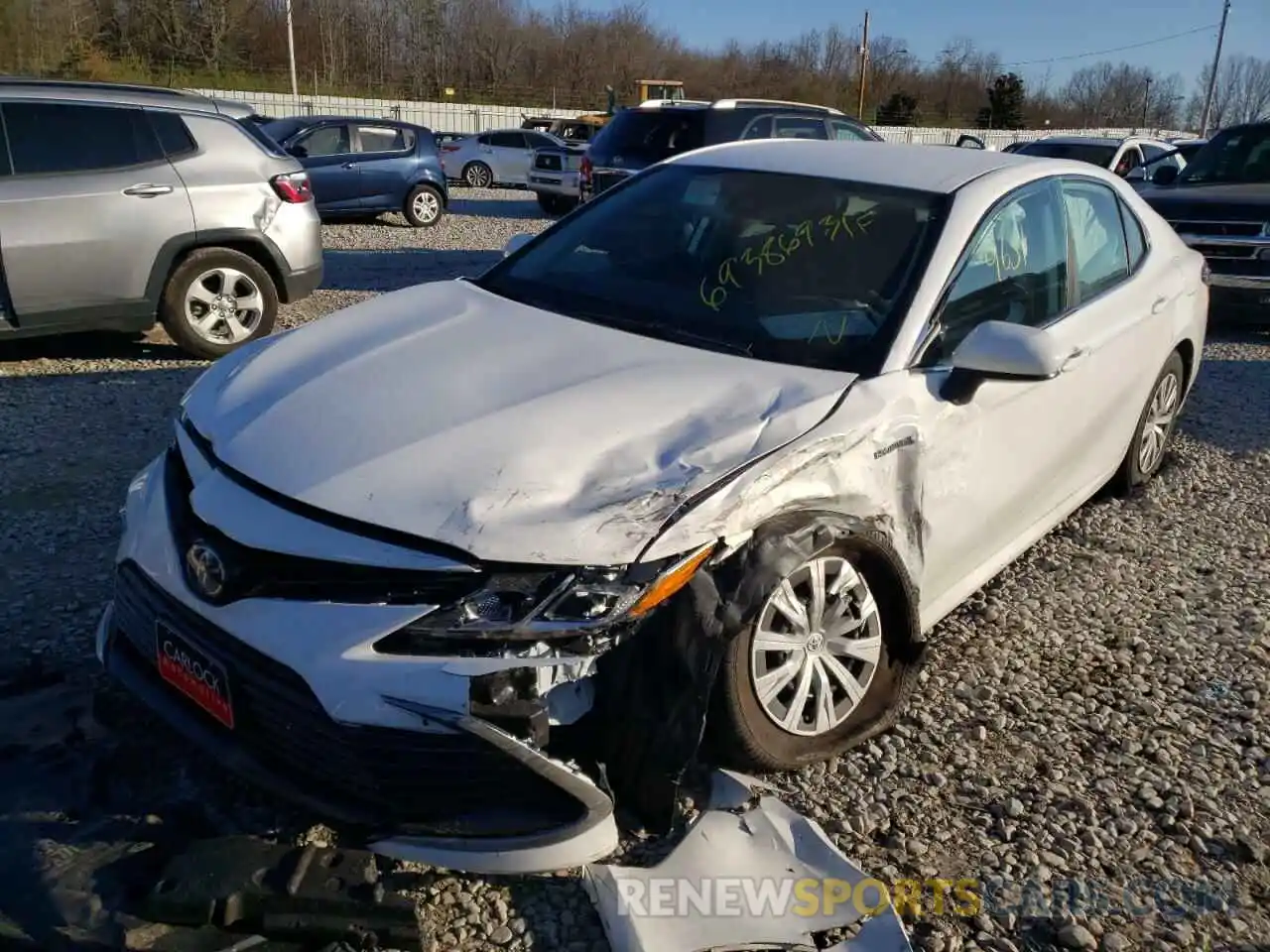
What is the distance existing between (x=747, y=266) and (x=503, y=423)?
4.03 feet

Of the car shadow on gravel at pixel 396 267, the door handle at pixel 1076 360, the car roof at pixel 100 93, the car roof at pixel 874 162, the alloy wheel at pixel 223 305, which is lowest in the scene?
the car shadow on gravel at pixel 396 267

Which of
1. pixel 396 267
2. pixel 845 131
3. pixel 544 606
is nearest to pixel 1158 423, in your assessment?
pixel 544 606

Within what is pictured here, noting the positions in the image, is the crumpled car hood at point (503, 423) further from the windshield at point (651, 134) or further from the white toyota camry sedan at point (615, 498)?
the windshield at point (651, 134)

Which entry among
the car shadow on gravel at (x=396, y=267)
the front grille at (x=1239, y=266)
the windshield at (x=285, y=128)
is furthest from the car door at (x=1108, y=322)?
the windshield at (x=285, y=128)

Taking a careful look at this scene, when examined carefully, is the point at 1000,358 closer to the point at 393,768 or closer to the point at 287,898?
the point at 393,768

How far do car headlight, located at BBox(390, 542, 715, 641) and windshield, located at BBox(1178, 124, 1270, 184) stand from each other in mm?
9583

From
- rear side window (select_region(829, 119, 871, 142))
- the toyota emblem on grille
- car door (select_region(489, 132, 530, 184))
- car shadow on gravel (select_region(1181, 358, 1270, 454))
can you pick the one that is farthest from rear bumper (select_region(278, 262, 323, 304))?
car door (select_region(489, 132, 530, 184))

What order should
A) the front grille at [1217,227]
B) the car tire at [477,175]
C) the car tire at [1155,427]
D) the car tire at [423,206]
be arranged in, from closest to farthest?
the car tire at [1155,427] → the front grille at [1217,227] → the car tire at [423,206] → the car tire at [477,175]

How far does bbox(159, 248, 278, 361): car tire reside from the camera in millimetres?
6914

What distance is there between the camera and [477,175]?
23.7m

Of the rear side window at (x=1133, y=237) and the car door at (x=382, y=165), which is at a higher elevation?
the rear side window at (x=1133, y=237)

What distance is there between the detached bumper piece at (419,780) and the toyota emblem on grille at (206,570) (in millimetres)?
99

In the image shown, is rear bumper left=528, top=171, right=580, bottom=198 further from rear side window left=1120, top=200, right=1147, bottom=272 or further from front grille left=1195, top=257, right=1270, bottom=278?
rear side window left=1120, top=200, right=1147, bottom=272

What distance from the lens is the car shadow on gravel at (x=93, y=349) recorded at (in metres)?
7.07
